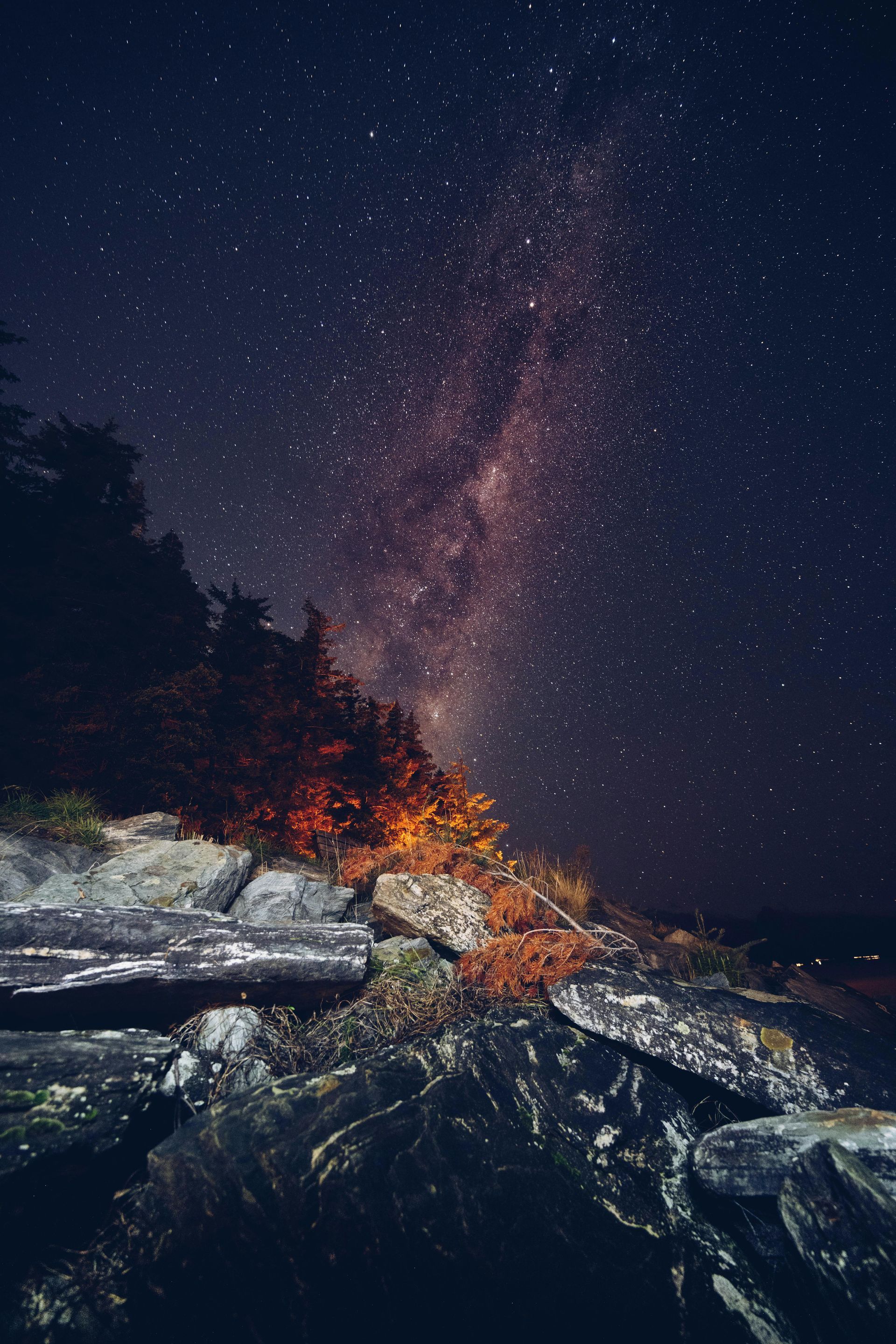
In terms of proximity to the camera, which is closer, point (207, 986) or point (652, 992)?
point (207, 986)

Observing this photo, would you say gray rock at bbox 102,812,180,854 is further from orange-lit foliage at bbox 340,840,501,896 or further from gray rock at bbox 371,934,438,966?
gray rock at bbox 371,934,438,966

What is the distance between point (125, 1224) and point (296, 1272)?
996 mm

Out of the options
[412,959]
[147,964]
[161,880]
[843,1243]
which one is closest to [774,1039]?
[843,1243]

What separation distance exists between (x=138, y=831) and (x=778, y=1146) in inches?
325

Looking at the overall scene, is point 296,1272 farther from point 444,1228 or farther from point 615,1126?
point 615,1126

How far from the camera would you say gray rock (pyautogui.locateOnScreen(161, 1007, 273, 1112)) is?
3115mm

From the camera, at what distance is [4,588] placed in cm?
902

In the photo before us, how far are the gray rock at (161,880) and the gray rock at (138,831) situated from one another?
1.34ft

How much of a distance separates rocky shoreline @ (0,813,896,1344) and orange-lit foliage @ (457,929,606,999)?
0.22 metres

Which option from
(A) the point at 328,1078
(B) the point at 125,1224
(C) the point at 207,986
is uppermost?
(C) the point at 207,986

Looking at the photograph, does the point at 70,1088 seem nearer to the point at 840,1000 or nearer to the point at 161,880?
the point at 161,880

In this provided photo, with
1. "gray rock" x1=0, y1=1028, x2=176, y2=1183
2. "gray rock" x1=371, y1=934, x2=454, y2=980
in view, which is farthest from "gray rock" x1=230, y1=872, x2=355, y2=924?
"gray rock" x1=0, y1=1028, x2=176, y2=1183

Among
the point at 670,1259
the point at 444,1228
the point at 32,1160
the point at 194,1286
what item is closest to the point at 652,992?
the point at 670,1259

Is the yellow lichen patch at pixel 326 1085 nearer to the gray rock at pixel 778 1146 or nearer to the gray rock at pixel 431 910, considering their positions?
the gray rock at pixel 431 910
